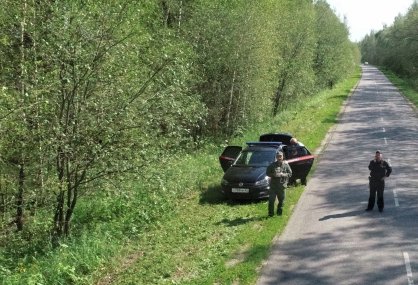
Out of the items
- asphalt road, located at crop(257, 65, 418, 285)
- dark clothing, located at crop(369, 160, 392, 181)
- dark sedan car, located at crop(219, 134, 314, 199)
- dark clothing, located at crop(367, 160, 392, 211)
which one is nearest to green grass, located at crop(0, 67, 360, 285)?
dark sedan car, located at crop(219, 134, 314, 199)

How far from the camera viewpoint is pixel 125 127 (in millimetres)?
11258

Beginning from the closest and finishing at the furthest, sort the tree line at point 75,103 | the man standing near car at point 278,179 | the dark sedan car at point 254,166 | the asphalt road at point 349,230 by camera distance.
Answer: the asphalt road at point 349,230, the tree line at point 75,103, the man standing near car at point 278,179, the dark sedan car at point 254,166

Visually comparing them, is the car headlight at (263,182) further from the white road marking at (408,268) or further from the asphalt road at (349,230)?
the white road marking at (408,268)

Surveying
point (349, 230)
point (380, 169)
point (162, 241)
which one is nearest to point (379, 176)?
point (380, 169)

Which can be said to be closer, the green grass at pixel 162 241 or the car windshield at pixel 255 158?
the green grass at pixel 162 241

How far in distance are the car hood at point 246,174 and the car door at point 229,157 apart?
169 cm

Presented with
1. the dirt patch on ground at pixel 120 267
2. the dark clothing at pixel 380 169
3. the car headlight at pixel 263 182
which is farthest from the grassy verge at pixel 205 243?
the dark clothing at pixel 380 169

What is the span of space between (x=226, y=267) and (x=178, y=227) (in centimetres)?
323

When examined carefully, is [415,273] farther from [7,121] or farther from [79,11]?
[79,11]

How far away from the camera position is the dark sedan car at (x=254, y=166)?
49.1 ft

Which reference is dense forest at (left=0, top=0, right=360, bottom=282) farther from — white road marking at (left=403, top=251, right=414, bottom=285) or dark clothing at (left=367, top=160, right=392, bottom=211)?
white road marking at (left=403, top=251, right=414, bottom=285)

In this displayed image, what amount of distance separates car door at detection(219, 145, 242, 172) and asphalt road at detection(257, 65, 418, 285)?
2.92 m

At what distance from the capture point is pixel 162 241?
478 inches

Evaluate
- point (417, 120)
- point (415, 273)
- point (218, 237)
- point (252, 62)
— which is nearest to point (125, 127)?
point (218, 237)
